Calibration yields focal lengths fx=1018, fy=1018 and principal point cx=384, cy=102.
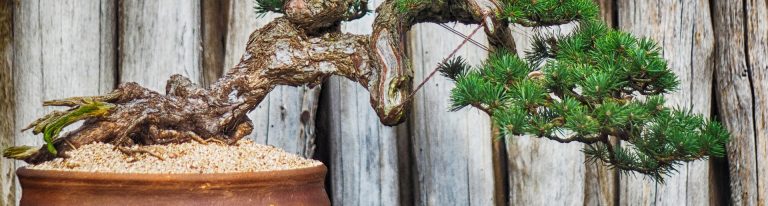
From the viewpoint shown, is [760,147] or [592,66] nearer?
[592,66]

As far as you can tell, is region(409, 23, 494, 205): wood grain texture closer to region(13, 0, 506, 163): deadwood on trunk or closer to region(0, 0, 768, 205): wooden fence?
region(0, 0, 768, 205): wooden fence

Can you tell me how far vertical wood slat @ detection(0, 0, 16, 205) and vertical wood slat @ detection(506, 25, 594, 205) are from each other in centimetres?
105

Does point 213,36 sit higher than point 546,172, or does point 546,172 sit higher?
point 213,36

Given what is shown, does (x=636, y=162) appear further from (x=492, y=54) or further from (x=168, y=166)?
(x=168, y=166)

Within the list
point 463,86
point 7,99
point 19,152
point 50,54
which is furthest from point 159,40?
point 463,86

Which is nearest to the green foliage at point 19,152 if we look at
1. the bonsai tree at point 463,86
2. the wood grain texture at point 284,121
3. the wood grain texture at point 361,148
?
the bonsai tree at point 463,86

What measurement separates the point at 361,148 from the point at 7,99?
75cm

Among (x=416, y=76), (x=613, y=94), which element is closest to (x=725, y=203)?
(x=416, y=76)

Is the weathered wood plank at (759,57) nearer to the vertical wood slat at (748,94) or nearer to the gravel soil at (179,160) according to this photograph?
the vertical wood slat at (748,94)

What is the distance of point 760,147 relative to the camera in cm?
210

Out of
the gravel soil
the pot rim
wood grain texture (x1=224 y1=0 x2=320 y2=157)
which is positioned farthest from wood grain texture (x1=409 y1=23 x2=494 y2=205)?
the pot rim

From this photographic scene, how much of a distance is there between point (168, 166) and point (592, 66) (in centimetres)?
62

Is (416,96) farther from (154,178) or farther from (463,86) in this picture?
(154,178)

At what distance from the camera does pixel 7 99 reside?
83.5 inches
